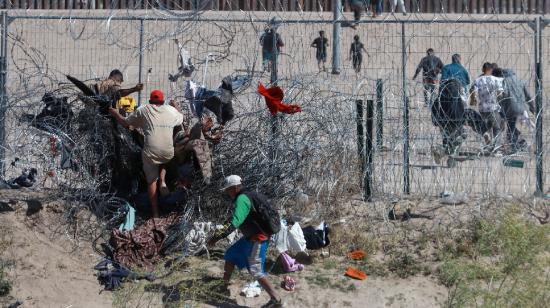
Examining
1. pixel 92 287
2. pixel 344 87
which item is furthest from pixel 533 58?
pixel 92 287

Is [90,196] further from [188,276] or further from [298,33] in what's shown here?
[298,33]

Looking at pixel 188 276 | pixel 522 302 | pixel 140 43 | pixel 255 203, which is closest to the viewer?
pixel 522 302

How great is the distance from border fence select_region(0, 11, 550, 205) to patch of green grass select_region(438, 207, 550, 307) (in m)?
1.29

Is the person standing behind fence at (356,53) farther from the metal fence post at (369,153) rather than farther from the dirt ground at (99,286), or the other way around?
the dirt ground at (99,286)

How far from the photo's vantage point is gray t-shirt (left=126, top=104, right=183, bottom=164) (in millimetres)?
10289

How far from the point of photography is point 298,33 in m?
11.4

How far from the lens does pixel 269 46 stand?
1103 centimetres

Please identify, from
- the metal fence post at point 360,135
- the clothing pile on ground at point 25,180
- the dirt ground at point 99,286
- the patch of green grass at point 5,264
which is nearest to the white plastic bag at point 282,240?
the dirt ground at point 99,286

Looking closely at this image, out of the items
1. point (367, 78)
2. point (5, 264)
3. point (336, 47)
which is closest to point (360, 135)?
point (367, 78)

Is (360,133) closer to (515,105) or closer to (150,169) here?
(515,105)

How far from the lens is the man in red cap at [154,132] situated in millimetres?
10297

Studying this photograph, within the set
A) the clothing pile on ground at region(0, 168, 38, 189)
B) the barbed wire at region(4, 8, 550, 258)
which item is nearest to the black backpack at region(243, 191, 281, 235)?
the barbed wire at region(4, 8, 550, 258)

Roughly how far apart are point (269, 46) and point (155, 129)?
1.68 m

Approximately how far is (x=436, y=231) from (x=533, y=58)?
226 centimetres
